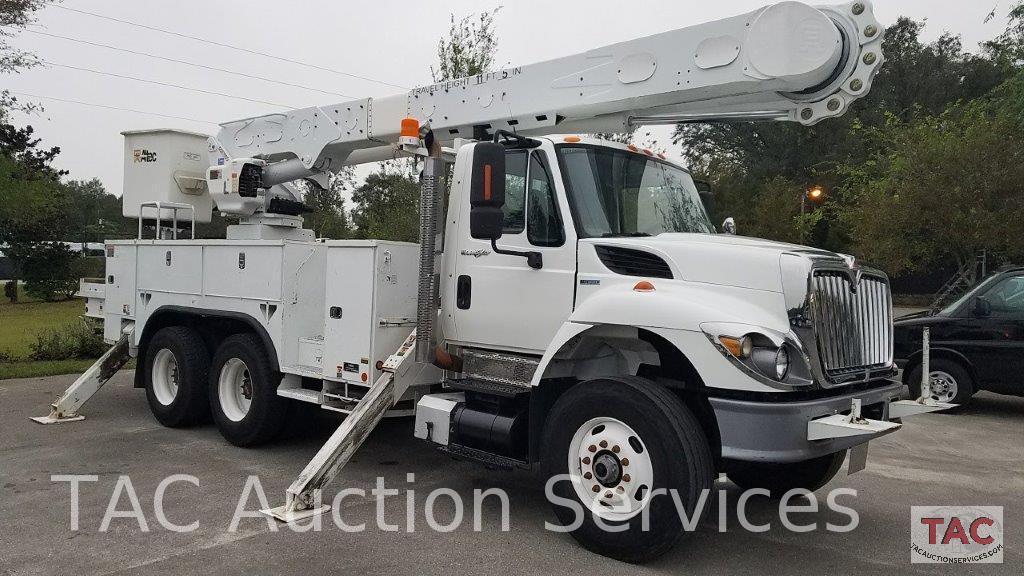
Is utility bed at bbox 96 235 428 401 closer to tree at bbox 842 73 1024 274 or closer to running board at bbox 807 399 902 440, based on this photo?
running board at bbox 807 399 902 440

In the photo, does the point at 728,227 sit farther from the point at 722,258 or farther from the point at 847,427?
the point at 847,427

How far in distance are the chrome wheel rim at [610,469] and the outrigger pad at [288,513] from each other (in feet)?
6.12

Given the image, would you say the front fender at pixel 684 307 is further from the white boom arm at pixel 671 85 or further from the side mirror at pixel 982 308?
the side mirror at pixel 982 308

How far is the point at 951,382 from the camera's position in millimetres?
9859

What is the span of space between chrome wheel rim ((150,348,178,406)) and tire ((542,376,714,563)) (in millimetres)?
5097

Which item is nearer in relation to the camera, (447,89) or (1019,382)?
(447,89)

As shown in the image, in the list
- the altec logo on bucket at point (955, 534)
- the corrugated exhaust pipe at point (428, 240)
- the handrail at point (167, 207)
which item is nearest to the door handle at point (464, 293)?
the corrugated exhaust pipe at point (428, 240)

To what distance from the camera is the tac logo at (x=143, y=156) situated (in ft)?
A: 29.4

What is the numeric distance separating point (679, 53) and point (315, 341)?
3.72 m

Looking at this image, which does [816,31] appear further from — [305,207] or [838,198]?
[838,198]

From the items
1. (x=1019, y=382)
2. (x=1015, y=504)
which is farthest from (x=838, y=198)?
(x=1015, y=504)

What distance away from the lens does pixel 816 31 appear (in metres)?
4.90

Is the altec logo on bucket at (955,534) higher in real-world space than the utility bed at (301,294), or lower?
lower

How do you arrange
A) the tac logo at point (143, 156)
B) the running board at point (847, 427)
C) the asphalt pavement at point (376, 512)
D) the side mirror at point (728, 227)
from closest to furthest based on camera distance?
1. the running board at point (847, 427)
2. the asphalt pavement at point (376, 512)
3. the side mirror at point (728, 227)
4. the tac logo at point (143, 156)
